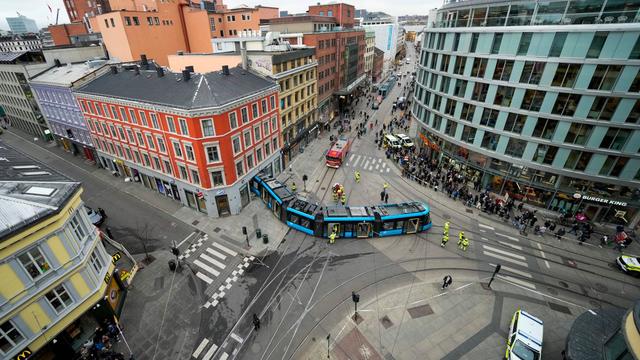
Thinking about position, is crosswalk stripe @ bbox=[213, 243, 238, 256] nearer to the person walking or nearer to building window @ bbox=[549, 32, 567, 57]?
the person walking

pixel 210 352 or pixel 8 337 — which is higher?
pixel 8 337

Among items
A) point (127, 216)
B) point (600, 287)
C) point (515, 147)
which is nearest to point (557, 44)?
point (515, 147)

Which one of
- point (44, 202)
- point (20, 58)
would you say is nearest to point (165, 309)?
point (44, 202)

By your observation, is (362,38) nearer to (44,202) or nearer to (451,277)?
(451,277)

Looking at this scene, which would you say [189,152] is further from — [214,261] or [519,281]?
[519,281]

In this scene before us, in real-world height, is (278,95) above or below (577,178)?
above

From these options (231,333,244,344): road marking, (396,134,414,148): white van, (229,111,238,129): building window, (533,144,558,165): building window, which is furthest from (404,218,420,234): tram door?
(396,134,414,148): white van
